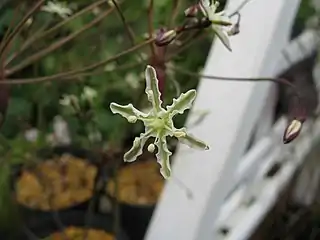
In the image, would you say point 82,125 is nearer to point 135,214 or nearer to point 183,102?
point 135,214

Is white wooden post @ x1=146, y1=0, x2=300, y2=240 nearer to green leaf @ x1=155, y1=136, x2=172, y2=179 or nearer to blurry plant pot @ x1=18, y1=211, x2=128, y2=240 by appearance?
blurry plant pot @ x1=18, y1=211, x2=128, y2=240

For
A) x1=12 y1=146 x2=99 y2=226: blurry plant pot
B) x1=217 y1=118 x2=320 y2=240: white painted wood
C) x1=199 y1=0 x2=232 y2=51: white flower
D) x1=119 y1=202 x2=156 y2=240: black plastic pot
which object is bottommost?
x1=217 y1=118 x2=320 y2=240: white painted wood

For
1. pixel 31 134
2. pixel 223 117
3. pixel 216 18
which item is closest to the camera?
pixel 216 18

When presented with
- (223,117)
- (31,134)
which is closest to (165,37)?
(223,117)

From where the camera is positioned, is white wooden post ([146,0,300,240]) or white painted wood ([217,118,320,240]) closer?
white wooden post ([146,0,300,240])

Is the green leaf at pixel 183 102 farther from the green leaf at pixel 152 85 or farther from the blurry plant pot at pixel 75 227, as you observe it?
the blurry plant pot at pixel 75 227

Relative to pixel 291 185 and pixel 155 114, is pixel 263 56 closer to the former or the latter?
pixel 155 114

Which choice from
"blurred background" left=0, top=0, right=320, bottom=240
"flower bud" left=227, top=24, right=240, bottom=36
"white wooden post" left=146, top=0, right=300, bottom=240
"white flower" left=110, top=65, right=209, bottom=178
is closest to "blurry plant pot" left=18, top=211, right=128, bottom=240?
"blurred background" left=0, top=0, right=320, bottom=240
